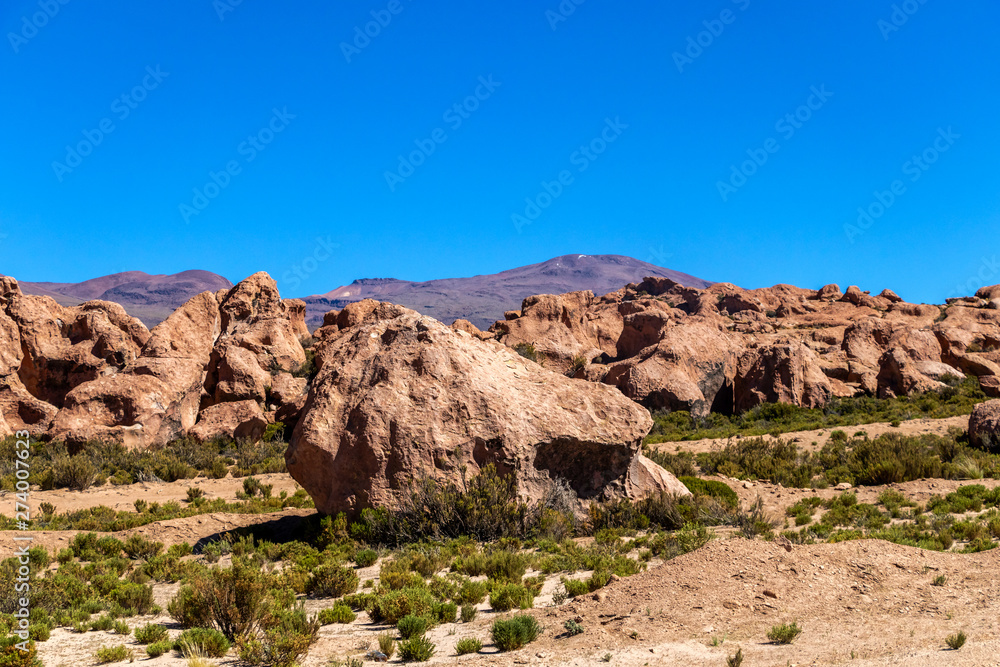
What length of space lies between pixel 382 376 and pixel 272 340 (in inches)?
739

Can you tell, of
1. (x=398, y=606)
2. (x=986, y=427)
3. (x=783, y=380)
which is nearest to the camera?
(x=398, y=606)

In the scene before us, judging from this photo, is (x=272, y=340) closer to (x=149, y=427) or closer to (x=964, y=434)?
(x=149, y=427)

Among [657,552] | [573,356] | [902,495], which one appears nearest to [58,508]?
[657,552]

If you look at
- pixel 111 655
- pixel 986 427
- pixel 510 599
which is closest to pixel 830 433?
pixel 986 427

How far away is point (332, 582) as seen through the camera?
8.45 meters

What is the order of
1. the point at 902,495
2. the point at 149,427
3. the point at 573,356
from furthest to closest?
the point at 573,356, the point at 149,427, the point at 902,495

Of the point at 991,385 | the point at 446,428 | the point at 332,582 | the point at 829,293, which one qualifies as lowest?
the point at 332,582

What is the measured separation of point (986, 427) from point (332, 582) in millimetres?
15757

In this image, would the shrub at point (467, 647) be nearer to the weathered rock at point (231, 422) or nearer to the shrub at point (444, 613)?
the shrub at point (444, 613)

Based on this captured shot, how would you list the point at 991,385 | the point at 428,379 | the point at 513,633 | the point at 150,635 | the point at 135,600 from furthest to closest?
the point at 991,385 < the point at 428,379 < the point at 135,600 < the point at 150,635 < the point at 513,633

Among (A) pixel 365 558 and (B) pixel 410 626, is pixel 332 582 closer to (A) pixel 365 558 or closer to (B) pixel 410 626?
(A) pixel 365 558

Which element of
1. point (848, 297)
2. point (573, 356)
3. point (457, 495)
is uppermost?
point (848, 297)

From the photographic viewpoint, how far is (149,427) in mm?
22141

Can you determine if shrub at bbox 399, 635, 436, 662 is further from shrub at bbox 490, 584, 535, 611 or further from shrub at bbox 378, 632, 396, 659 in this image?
shrub at bbox 490, 584, 535, 611
